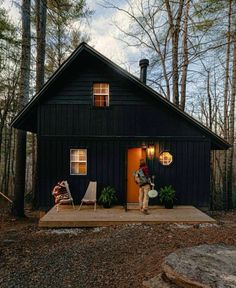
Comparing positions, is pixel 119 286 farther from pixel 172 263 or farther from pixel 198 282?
pixel 198 282

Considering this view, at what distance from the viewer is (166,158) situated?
31.0 ft

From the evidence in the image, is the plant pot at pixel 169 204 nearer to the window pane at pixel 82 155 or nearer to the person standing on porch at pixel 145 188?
the person standing on porch at pixel 145 188

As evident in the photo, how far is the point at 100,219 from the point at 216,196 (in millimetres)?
10675

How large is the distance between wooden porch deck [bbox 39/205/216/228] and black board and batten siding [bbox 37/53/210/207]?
1.13m

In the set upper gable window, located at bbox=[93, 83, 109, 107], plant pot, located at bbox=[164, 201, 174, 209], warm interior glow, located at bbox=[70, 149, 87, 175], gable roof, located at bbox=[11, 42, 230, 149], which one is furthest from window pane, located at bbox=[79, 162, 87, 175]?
plant pot, located at bbox=[164, 201, 174, 209]

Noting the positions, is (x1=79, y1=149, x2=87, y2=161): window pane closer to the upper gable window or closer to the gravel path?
the upper gable window

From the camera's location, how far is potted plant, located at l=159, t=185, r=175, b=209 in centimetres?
874

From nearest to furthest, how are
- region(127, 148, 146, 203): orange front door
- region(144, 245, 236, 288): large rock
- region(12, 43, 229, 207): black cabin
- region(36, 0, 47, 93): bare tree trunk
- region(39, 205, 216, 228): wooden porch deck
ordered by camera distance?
region(144, 245, 236, 288): large rock
region(39, 205, 216, 228): wooden porch deck
region(12, 43, 229, 207): black cabin
region(127, 148, 146, 203): orange front door
region(36, 0, 47, 93): bare tree trunk

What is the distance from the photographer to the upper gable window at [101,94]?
31.5ft

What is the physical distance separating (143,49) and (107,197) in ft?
32.4

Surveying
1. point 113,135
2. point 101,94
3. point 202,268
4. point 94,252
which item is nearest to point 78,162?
point 113,135

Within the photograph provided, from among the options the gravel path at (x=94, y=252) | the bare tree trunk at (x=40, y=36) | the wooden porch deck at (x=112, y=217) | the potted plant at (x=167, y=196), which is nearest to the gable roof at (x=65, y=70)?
the potted plant at (x=167, y=196)

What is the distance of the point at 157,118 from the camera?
9492mm

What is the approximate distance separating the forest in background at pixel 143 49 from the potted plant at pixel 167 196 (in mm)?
4444
